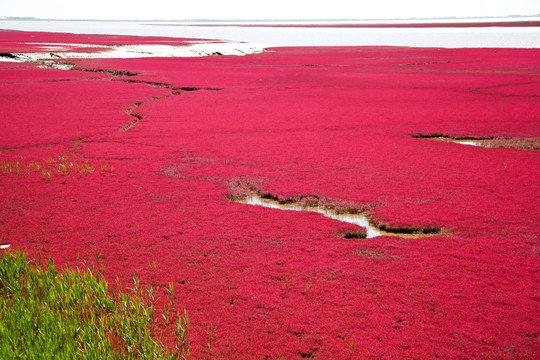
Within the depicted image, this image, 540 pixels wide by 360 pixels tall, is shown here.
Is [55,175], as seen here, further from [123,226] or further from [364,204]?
[364,204]

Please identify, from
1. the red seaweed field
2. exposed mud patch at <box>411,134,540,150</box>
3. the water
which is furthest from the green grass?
the water

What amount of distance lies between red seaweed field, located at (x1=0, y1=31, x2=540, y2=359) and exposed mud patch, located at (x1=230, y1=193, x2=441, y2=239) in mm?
62

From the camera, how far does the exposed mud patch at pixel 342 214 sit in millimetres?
8023

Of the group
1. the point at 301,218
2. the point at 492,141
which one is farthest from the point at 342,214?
the point at 492,141

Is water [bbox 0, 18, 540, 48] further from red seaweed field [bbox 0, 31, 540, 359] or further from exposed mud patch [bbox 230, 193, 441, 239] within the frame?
exposed mud patch [bbox 230, 193, 441, 239]

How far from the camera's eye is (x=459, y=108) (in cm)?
2031

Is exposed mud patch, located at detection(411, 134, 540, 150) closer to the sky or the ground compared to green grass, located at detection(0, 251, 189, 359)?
closer to the sky

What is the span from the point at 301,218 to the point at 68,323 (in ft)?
15.2

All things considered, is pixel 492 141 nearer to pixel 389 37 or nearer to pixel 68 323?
pixel 68 323

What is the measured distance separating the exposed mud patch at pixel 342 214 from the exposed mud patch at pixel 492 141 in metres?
6.88

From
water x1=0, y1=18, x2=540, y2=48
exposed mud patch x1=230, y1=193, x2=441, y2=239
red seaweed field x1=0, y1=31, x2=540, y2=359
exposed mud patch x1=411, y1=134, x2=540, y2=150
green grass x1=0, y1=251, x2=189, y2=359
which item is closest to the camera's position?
green grass x1=0, y1=251, x2=189, y2=359

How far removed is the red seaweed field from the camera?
17.9 ft

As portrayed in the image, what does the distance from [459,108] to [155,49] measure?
44.4 metres

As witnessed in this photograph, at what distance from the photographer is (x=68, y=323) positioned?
186 inches
